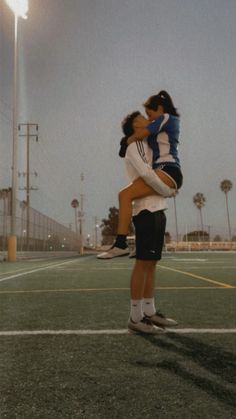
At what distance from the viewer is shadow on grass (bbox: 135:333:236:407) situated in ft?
5.56

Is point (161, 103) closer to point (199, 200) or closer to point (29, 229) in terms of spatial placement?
point (29, 229)

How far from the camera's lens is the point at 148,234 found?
9.49 ft

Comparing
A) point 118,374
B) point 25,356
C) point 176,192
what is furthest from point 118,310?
point 118,374

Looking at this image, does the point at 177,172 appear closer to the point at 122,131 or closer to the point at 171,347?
the point at 122,131

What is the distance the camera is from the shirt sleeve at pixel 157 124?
2.97m

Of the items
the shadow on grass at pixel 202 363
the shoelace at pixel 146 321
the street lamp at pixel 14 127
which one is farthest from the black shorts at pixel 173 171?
the street lamp at pixel 14 127

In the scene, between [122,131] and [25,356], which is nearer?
[25,356]

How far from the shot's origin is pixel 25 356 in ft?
7.32

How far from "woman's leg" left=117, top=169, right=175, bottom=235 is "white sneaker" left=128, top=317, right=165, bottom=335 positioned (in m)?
0.64

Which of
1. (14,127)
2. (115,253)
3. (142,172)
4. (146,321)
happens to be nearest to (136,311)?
(146,321)

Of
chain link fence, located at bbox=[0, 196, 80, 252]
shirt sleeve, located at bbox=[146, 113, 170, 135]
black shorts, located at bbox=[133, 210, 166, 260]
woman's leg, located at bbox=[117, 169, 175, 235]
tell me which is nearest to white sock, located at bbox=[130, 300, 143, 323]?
black shorts, located at bbox=[133, 210, 166, 260]

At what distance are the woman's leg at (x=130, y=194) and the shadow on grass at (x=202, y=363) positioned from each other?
78cm

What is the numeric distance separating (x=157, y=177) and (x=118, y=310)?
1505 mm

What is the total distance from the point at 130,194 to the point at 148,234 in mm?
315
